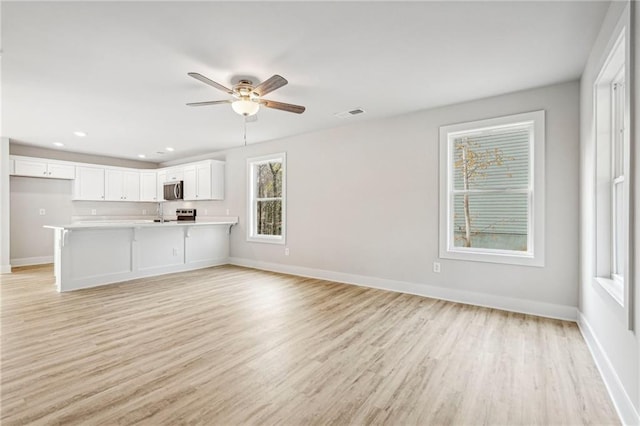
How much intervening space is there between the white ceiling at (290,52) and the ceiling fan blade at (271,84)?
20 centimetres

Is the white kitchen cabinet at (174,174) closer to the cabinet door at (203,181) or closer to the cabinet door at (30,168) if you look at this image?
→ the cabinet door at (203,181)

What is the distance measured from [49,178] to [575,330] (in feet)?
29.9

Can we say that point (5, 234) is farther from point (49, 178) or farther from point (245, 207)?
point (245, 207)

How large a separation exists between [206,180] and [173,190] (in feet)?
3.83

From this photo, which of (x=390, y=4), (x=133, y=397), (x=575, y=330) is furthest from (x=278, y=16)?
(x=575, y=330)

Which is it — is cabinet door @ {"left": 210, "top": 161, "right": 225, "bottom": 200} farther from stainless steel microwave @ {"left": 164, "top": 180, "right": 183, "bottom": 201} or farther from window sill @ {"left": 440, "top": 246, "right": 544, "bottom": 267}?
window sill @ {"left": 440, "top": 246, "right": 544, "bottom": 267}

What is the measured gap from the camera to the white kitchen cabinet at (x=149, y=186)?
7.75 meters

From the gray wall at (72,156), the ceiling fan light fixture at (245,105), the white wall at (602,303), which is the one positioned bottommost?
the white wall at (602,303)

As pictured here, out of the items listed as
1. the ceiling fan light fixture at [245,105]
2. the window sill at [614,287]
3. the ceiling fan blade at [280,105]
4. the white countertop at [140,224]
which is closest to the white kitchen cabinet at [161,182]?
the white countertop at [140,224]

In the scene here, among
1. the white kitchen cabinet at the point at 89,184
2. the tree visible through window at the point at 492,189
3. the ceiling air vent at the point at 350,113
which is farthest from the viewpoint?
the white kitchen cabinet at the point at 89,184

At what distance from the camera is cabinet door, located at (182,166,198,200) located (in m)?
6.87

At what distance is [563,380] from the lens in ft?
6.79

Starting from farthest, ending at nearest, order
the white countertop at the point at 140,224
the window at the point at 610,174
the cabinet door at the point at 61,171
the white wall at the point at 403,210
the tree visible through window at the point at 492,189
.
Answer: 1. the cabinet door at the point at 61,171
2. the white countertop at the point at 140,224
3. the tree visible through window at the point at 492,189
4. the white wall at the point at 403,210
5. the window at the point at 610,174

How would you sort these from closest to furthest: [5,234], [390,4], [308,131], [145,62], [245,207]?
[390,4] < [145,62] < [308,131] < [5,234] < [245,207]
